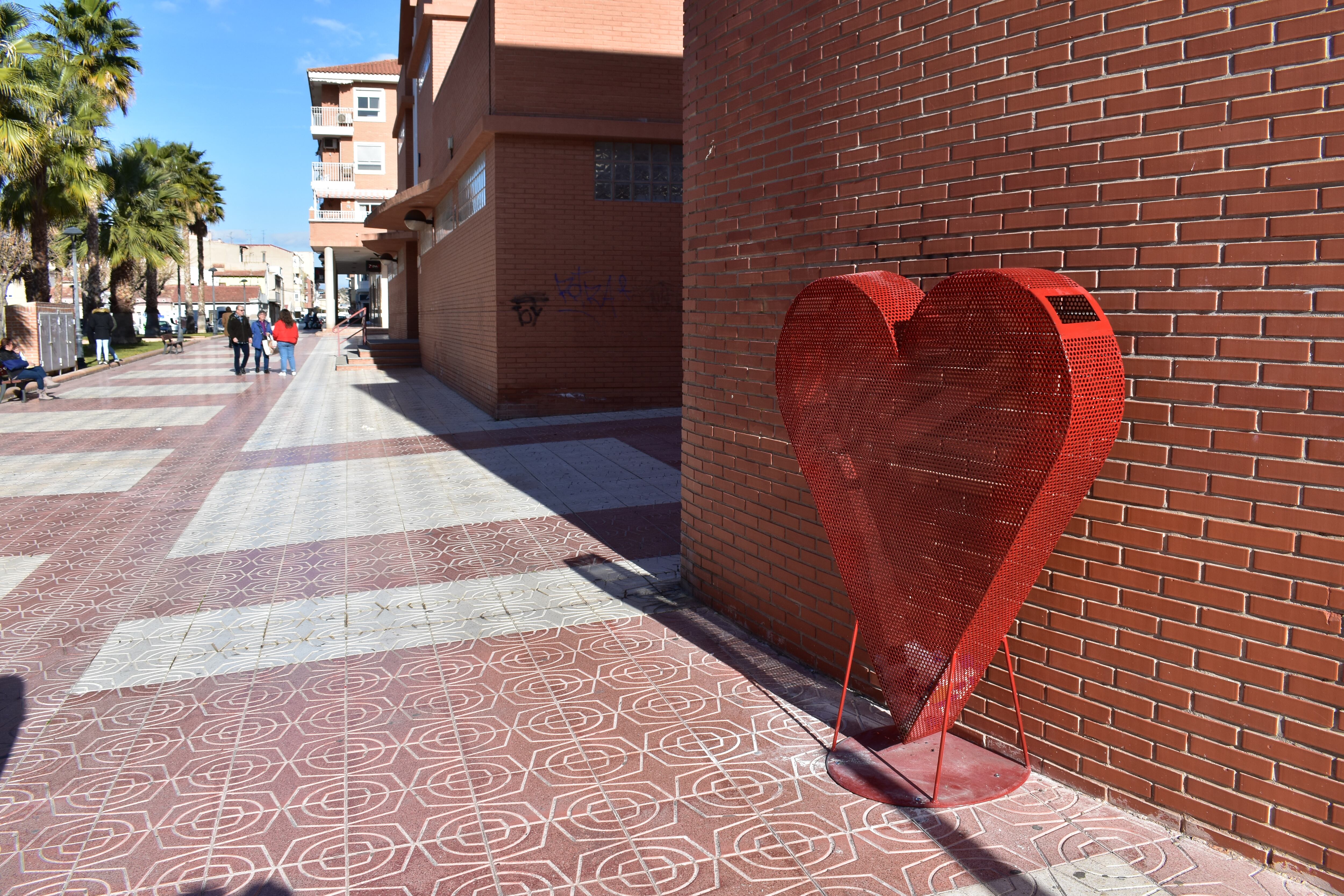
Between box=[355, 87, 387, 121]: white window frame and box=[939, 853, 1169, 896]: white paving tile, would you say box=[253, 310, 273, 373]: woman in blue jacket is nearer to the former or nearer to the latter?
box=[939, 853, 1169, 896]: white paving tile

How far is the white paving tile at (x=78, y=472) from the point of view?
387 inches

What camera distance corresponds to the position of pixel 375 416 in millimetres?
15789

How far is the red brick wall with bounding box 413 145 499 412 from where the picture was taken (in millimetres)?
14703

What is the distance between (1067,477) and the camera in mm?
2982

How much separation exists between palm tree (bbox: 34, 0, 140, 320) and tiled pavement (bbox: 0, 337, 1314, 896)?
101 feet

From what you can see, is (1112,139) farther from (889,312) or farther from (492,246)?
(492,246)

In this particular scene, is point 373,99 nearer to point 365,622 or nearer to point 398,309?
point 398,309

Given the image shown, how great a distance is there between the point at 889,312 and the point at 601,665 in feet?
8.00

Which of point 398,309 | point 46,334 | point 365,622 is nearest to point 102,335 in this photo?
point 46,334

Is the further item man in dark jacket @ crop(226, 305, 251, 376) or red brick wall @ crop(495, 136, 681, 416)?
man in dark jacket @ crop(226, 305, 251, 376)

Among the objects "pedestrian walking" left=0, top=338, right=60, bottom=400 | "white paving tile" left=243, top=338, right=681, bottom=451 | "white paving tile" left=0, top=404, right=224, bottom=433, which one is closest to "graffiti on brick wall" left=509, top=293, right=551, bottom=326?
"white paving tile" left=243, top=338, right=681, bottom=451

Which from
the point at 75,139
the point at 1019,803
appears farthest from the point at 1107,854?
the point at 75,139

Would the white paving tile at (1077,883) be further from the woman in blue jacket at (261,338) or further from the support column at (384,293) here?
the support column at (384,293)

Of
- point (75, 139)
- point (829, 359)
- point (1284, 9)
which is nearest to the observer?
point (1284, 9)
